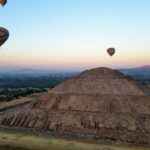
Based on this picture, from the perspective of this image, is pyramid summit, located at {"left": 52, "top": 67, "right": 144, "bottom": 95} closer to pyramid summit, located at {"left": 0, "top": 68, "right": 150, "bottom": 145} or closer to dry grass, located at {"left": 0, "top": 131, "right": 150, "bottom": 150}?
pyramid summit, located at {"left": 0, "top": 68, "right": 150, "bottom": 145}

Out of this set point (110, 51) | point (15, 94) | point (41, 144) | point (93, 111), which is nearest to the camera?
point (41, 144)

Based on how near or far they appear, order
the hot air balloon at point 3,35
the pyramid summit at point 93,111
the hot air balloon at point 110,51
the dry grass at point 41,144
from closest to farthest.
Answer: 1. the dry grass at point 41,144
2. the hot air balloon at point 3,35
3. the pyramid summit at point 93,111
4. the hot air balloon at point 110,51

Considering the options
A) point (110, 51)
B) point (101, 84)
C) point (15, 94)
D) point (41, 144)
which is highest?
point (110, 51)

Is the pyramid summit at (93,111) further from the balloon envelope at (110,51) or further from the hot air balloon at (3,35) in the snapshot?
the hot air balloon at (3,35)

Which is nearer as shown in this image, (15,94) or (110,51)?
(110,51)

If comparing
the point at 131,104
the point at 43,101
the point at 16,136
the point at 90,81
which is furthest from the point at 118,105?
the point at 16,136

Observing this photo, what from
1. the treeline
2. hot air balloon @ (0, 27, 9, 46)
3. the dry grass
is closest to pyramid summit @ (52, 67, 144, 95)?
the dry grass

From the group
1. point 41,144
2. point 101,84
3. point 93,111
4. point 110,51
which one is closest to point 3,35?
point 41,144

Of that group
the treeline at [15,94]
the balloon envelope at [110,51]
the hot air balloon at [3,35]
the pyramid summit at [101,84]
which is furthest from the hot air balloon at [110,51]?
the treeline at [15,94]

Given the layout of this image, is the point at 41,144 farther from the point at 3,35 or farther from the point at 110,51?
the point at 110,51
